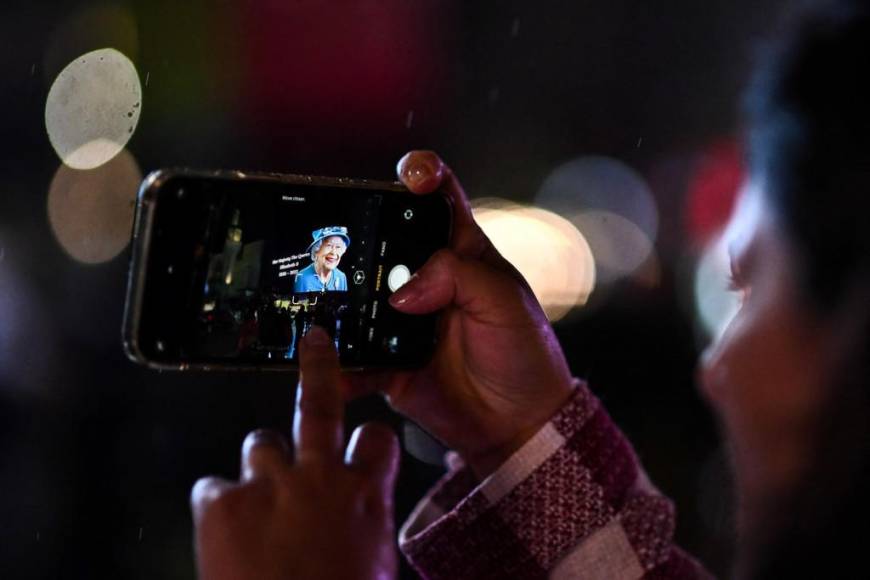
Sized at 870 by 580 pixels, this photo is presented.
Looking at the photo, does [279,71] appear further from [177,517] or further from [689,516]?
[689,516]

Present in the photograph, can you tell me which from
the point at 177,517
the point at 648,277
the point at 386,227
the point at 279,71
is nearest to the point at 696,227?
the point at 648,277

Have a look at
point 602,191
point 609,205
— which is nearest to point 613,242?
point 609,205

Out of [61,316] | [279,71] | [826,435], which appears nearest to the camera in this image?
[826,435]

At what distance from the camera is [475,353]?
0.91 meters

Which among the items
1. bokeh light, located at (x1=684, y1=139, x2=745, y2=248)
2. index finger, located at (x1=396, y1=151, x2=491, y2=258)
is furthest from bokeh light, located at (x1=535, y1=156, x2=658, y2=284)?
index finger, located at (x1=396, y1=151, x2=491, y2=258)

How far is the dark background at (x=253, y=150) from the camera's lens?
7.75ft

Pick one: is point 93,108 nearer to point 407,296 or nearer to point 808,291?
point 407,296

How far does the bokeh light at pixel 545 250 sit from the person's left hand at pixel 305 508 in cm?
344

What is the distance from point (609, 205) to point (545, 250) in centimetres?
47

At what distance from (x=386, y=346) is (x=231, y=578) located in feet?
1.28

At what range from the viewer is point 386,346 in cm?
88

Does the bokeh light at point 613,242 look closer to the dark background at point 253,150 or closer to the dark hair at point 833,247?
the dark background at point 253,150

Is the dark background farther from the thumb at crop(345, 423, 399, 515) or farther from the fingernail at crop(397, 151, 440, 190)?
the thumb at crop(345, 423, 399, 515)

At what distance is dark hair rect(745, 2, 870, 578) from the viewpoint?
438 millimetres
